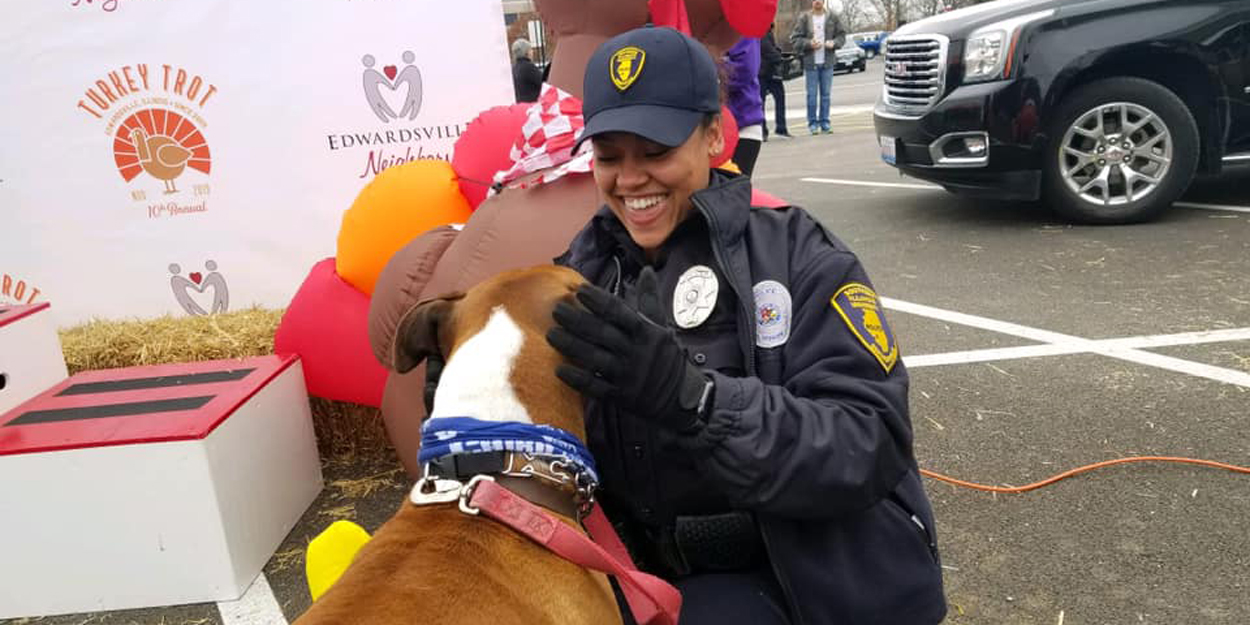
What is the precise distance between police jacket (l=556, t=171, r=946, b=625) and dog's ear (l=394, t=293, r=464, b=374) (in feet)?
1.33

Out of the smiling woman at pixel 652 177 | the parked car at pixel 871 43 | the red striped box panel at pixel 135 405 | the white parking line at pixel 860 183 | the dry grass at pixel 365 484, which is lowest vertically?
the dry grass at pixel 365 484

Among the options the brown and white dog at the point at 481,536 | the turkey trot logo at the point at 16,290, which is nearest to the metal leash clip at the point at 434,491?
the brown and white dog at the point at 481,536

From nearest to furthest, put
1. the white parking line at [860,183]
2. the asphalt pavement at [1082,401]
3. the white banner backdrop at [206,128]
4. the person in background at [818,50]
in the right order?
the asphalt pavement at [1082,401] < the white banner backdrop at [206,128] < the white parking line at [860,183] < the person in background at [818,50]

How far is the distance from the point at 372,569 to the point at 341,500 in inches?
92.7

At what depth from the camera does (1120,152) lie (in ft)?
21.7

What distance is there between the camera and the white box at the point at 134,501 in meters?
2.81

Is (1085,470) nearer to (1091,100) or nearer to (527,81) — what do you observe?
(1091,100)

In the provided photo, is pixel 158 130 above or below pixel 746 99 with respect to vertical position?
above

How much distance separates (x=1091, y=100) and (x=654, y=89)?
5821 millimetres

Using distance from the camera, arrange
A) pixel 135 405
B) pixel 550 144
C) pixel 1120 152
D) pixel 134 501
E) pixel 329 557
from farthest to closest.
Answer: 1. pixel 1120 152
2. pixel 135 405
3. pixel 550 144
4. pixel 134 501
5. pixel 329 557

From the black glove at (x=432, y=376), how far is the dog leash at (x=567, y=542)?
332 millimetres

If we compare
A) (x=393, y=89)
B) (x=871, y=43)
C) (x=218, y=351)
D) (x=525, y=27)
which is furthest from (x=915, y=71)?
(x=871, y=43)

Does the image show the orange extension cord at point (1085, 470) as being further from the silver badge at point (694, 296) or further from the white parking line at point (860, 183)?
the white parking line at point (860, 183)

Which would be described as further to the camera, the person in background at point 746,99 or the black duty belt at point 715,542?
the person in background at point 746,99
